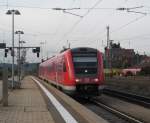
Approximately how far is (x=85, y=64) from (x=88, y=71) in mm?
485

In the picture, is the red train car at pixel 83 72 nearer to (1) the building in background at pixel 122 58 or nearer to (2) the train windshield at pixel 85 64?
(2) the train windshield at pixel 85 64

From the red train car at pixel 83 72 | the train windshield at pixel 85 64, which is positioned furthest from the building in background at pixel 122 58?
the train windshield at pixel 85 64

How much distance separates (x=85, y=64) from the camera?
2627 centimetres

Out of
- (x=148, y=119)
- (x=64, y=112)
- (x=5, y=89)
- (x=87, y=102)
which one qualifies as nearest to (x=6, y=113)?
(x=64, y=112)

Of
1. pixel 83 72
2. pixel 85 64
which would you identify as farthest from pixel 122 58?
pixel 83 72

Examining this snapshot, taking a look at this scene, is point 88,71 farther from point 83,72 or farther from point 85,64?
point 85,64

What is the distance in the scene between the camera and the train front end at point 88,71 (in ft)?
83.9

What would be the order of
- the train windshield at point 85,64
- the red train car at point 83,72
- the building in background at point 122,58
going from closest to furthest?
the red train car at point 83,72 → the train windshield at point 85,64 → the building in background at point 122,58

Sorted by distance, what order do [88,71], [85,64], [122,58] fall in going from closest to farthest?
[88,71] → [85,64] → [122,58]

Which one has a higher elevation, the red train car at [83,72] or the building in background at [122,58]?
the building in background at [122,58]

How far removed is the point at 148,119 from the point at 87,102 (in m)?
9.90

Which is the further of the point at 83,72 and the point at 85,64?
the point at 85,64

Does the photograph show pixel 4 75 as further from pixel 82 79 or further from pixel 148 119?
pixel 82 79

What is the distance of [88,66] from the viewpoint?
26.1 m
